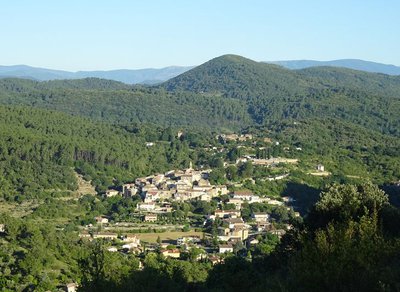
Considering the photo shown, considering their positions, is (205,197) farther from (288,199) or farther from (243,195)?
(288,199)

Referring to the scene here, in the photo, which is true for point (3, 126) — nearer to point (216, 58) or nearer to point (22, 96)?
point (22, 96)

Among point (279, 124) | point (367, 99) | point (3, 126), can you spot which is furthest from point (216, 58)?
point (3, 126)

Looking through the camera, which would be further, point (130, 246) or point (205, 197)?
point (205, 197)

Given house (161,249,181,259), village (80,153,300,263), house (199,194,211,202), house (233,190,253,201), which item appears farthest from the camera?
house (199,194,211,202)

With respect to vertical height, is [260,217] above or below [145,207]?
above

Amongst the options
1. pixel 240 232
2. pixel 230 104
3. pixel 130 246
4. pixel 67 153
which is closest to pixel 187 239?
pixel 130 246

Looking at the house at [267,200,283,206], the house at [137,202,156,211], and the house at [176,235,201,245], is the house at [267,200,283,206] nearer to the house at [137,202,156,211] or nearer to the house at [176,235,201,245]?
the house at [137,202,156,211]

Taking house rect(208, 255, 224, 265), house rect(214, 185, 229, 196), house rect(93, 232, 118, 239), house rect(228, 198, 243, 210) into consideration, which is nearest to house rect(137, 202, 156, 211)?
house rect(228, 198, 243, 210)
